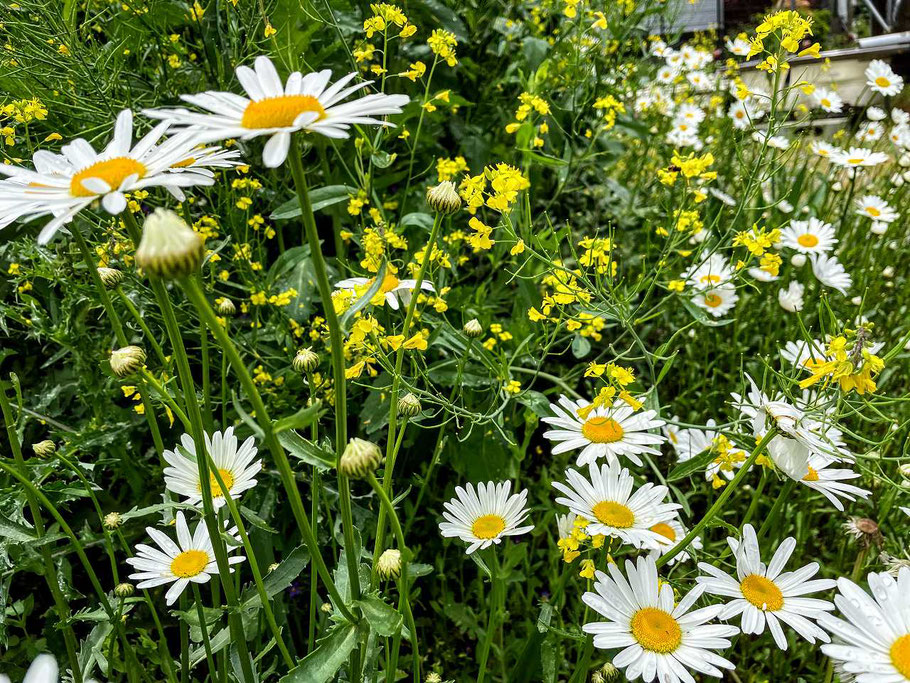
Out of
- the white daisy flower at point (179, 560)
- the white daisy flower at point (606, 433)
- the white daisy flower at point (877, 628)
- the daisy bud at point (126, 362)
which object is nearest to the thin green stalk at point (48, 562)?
the white daisy flower at point (179, 560)

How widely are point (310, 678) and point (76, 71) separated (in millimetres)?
1493

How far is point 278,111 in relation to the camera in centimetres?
71

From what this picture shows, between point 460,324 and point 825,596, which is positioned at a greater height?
point 460,324

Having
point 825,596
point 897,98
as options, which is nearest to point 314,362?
point 825,596

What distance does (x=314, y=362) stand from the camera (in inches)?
41.2

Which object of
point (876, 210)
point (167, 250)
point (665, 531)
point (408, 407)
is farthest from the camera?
point (876, 210)

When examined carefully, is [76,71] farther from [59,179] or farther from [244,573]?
[244,573]

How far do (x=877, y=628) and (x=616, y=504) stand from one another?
0.40m

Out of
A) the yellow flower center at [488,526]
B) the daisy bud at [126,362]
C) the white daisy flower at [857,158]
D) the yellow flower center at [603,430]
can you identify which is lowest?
the yellow flower center at [488,526]

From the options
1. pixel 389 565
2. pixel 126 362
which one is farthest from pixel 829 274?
pixel 126 362

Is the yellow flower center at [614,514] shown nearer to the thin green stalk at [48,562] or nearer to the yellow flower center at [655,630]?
the yellow flower center at [655,630]

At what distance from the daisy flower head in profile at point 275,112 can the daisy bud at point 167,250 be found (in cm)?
10

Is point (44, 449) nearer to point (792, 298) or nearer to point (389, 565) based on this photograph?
point (389, 565)

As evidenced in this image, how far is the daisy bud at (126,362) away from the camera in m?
0.87
